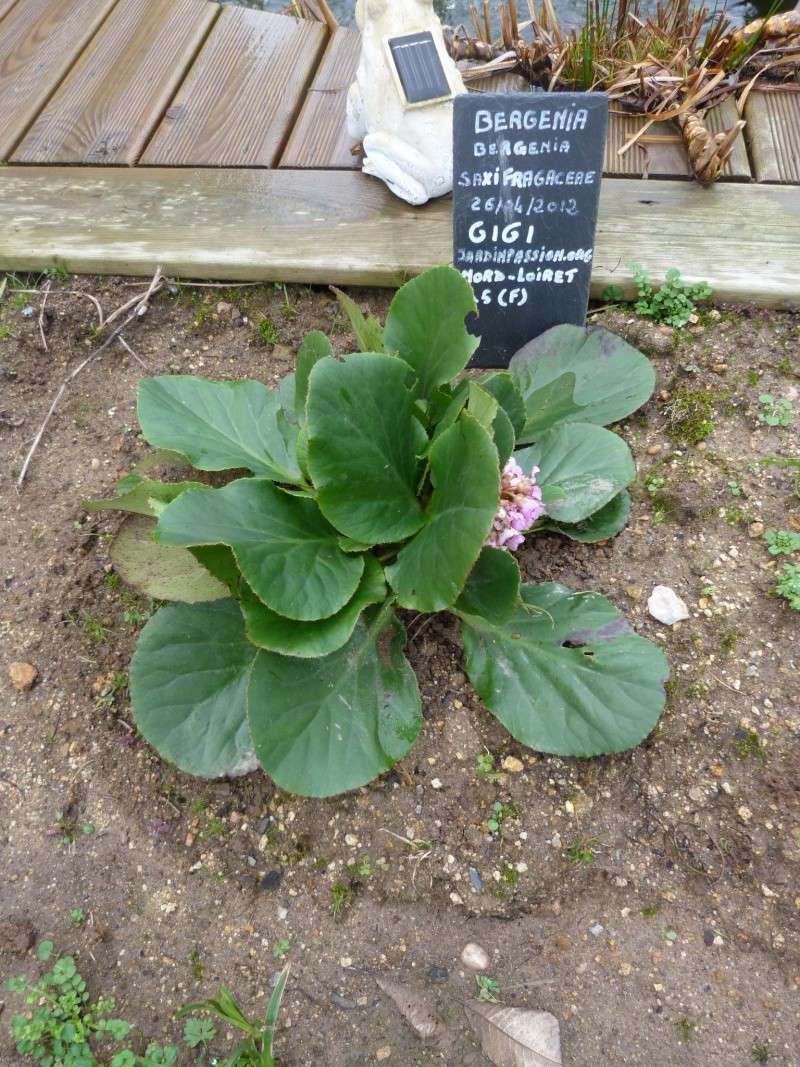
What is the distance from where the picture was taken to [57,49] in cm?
245

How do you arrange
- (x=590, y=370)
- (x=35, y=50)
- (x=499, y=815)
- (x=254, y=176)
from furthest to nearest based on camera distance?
(x=35, y=50), (x=254, y=176), (x=590, y=370), (x=499, y=815)

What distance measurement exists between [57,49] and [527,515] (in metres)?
2.31

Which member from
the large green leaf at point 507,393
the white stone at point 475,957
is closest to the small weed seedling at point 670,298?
the large green leaf at point 507,393

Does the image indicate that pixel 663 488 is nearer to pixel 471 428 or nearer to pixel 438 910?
pixel 471 428

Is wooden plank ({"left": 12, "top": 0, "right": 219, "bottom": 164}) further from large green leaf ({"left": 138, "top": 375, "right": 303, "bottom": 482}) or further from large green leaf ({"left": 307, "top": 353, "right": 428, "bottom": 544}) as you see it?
large green leaf ({"left": 307, "top": 353, "right": 428, "bottom": 544})

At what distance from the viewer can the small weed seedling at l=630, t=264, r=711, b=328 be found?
1.74 metres

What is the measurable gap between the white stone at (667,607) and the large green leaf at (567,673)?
132 mm

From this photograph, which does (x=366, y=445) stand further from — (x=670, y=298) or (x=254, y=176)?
(x=254, y=176)

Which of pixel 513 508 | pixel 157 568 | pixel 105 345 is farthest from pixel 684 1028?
pixel 105 345

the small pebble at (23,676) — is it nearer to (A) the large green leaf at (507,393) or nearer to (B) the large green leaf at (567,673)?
(B) the large green leaf at (567,673)

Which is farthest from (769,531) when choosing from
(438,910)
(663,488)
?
(438,910)

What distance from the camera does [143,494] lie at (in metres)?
1.30

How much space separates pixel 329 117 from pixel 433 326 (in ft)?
4.09

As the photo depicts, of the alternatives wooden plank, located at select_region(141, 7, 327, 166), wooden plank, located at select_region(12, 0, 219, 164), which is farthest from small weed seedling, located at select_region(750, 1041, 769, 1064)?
wooden plank, located at select_region(12, 0, 219, 164)
